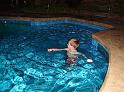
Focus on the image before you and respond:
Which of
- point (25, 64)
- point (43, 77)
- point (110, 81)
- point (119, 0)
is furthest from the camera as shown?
A: point (119, 0)

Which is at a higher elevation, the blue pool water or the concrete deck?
the concrete deck

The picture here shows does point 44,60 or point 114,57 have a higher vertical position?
point 114,57

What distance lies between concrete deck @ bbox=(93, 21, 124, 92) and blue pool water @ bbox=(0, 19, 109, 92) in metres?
0.37

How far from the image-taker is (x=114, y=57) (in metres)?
6.34

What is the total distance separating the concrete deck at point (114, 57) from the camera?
180 inches

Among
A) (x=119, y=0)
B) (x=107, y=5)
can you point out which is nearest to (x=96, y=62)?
(x=107, y=5)

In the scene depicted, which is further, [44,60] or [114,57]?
[44,60]

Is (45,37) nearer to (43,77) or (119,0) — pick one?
(43,77)

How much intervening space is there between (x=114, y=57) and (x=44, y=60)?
234 cm

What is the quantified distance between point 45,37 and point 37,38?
0.40m

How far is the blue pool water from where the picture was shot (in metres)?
5.89

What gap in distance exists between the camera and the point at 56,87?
18.9 feet

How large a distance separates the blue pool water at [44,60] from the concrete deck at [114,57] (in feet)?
1.23

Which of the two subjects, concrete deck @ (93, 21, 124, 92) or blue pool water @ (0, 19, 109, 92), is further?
blue pool water @ (0, 19, 109, 92)
